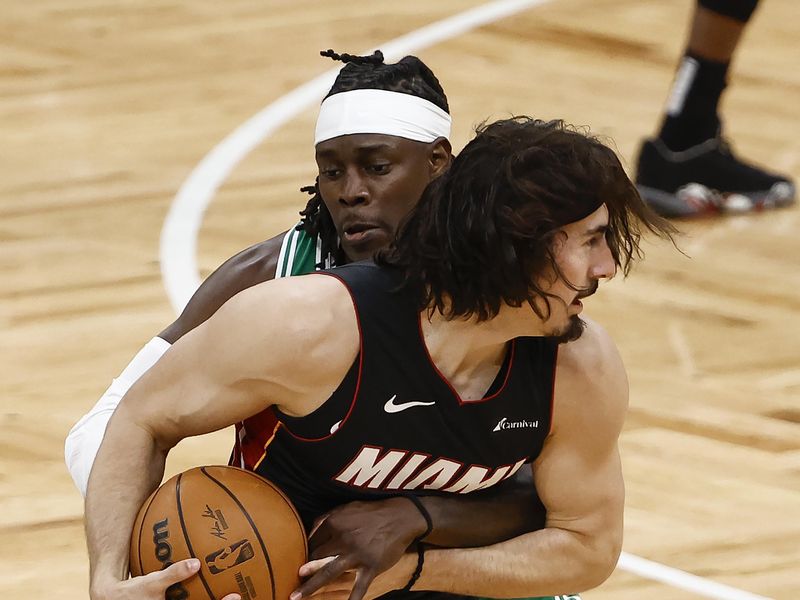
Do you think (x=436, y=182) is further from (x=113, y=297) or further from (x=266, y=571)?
(x=113, y=297)

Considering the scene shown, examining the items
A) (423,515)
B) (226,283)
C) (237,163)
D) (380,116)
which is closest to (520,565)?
(423,515)

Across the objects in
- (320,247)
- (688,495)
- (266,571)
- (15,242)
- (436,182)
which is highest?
(436,182)

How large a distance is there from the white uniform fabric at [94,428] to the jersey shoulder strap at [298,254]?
0.28 m

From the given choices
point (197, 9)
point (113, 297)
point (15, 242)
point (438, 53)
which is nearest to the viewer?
point (113, 297)

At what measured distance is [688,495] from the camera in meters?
4.46

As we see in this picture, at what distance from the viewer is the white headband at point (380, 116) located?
11.0ft

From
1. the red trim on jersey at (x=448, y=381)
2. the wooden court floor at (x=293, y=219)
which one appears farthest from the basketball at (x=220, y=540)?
the wooden court floor at (x=293, y=219)

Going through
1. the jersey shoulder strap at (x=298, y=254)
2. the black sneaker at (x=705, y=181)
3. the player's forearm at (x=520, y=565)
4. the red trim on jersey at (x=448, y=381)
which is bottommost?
the black sneaker at (x=705, y=181)

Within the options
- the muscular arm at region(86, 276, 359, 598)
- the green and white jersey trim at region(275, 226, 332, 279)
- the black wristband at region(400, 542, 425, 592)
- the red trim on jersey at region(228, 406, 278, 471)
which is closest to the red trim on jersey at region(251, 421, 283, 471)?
the red trim on jersey at region(228, 406, 278, 471)

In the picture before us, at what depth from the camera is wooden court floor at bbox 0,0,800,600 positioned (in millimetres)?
4383

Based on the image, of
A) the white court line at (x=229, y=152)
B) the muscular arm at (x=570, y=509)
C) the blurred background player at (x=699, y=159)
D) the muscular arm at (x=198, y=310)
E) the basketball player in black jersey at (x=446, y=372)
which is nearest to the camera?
the basketball player in black jersey at (x=446, y=372)

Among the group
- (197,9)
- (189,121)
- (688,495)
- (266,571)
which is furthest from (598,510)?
(197,9)

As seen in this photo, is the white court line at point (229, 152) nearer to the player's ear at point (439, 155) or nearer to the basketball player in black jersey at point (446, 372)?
the player's ear at point (439, 155)

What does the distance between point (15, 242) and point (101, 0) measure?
2609 mm
